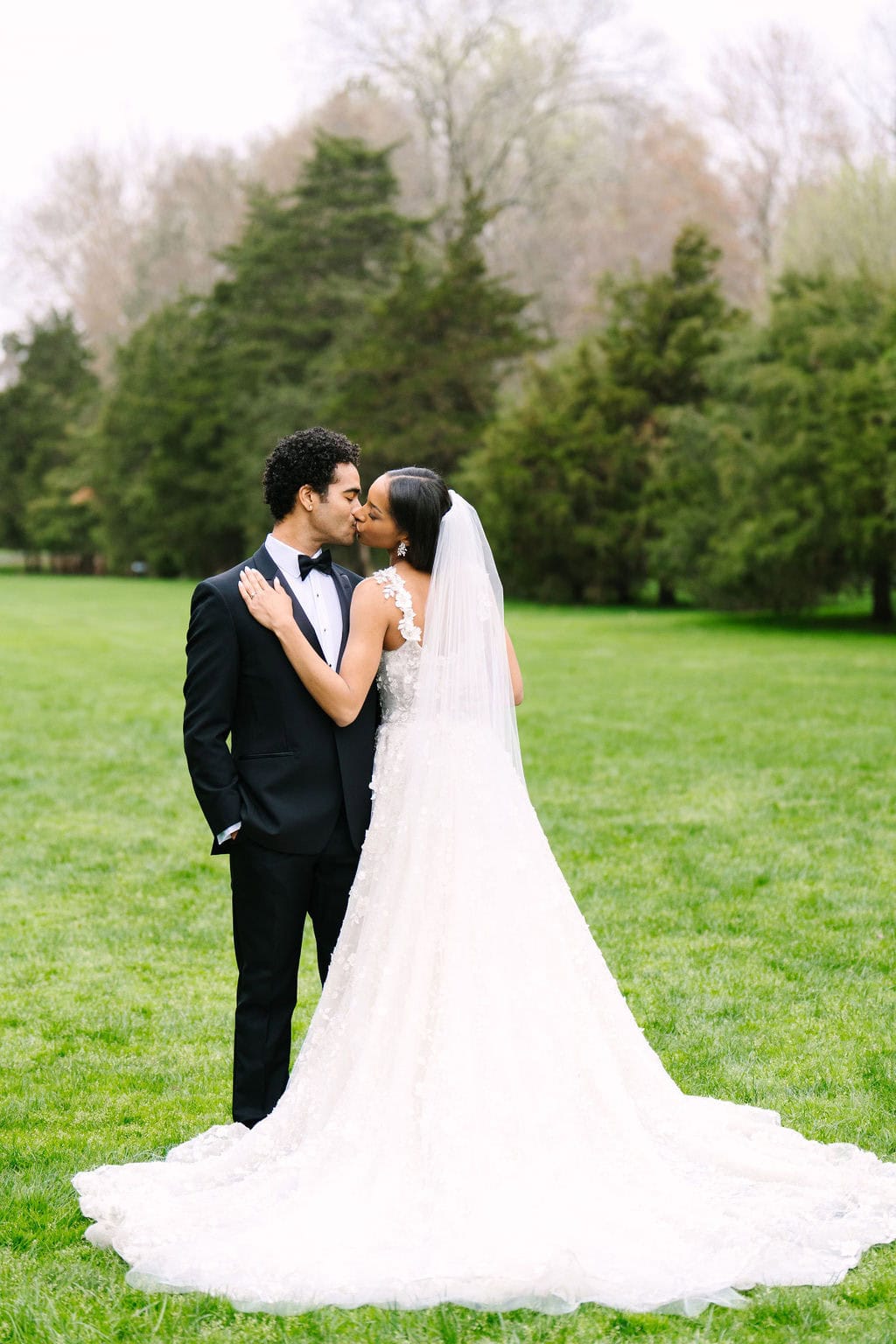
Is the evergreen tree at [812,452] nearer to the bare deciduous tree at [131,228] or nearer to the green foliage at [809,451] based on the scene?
the green foliage at [809,451]

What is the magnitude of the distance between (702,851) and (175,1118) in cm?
470

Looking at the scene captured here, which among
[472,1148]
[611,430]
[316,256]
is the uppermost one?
[316,256]

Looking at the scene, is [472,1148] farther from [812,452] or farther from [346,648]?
[812,452]

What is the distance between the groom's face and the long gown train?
1.27 ft

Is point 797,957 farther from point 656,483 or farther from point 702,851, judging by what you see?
point 656,483

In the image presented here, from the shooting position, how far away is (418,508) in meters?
4.03

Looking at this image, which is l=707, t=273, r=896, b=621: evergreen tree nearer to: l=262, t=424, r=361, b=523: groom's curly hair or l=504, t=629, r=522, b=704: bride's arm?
l=504, t=629, r=522, b=704: bride's arm

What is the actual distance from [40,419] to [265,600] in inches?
2679

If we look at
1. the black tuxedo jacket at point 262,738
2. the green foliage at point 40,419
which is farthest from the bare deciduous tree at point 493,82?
the black tuxedo jacket at point 262,738

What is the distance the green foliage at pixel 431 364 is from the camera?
133ft

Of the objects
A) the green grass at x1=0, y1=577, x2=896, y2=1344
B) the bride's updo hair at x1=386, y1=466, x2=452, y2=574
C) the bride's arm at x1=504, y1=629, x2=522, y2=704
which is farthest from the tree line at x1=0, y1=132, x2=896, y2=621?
the bride's updo hair at x1=386, y1=466, x2=452, y2=574

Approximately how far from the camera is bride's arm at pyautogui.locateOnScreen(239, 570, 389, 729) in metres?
3.95

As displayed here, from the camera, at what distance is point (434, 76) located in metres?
47.9

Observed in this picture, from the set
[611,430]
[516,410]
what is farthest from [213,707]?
[516,410]
